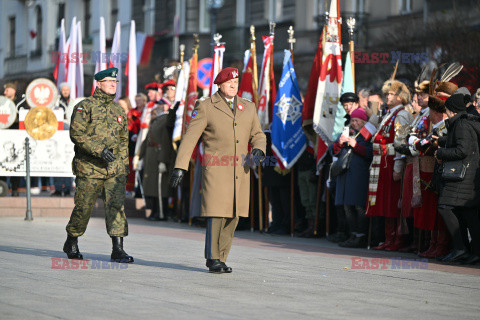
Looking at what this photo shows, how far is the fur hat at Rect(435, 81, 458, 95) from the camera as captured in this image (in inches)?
476

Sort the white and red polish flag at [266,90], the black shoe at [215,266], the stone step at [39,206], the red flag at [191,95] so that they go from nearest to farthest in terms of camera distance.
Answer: the black shoe at [215,266] → the white and red polish flag at [266,90] → the red flag at [191,95] → the stone step at [39,206]

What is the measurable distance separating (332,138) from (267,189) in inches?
87.0

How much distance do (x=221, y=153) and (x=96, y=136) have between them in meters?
1.44

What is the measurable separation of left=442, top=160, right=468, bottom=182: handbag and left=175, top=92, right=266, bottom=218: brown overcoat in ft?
7.21

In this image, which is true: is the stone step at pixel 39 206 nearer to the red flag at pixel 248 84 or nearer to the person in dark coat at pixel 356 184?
the red flag at pixel 248 84

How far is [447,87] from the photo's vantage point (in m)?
12.1

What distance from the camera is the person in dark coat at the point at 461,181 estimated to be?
11.3 m

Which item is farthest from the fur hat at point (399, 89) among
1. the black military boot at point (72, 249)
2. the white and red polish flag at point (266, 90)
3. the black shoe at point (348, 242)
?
the black military boot at point (72, 249)

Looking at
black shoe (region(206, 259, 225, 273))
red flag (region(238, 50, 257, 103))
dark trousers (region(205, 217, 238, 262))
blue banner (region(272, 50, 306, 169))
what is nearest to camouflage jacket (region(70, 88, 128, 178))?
dark trousers (region(205, 217, 238, 262))

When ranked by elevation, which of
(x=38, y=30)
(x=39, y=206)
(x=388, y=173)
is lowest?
(x=39, y=206)

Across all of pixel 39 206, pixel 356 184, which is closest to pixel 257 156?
pixel 356 184

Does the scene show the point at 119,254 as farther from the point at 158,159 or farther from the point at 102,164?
the point at 158,159

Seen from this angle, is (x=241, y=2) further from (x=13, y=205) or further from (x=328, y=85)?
(x=328, y=85)

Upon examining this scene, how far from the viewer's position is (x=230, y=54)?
4159 cm
